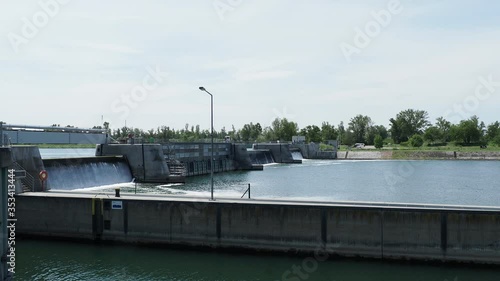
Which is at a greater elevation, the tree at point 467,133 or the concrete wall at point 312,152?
the tree at point 467,133

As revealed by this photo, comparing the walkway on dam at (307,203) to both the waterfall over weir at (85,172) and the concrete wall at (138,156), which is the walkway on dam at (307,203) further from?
the concrete wall at (138,156)

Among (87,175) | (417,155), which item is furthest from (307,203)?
(417,155)

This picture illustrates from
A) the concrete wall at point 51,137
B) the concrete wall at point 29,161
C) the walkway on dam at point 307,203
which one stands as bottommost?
the walkway on dam at point 307,203

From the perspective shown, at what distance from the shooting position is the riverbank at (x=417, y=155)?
5984 inches

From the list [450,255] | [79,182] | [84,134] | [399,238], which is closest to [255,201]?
[399,238]

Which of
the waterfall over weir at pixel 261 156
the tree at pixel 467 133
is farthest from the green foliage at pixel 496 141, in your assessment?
the waterfall over weir at pixel 261 156

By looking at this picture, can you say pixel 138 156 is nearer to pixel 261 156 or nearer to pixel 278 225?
pixel 278 225

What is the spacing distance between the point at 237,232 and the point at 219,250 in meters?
1.62

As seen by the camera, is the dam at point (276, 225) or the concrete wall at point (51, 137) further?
the concrete wall at point (51, 137)

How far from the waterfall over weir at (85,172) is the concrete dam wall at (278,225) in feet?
54.6

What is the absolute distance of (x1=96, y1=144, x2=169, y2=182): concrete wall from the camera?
6612 cm

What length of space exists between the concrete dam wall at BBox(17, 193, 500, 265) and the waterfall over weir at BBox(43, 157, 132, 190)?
1663 centimetres

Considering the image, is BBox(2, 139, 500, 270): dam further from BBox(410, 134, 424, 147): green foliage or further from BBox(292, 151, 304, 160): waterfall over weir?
BBox(410, 134, 424, 147): green foliage

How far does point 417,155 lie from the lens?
157500 mm
